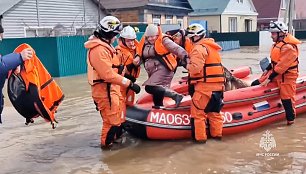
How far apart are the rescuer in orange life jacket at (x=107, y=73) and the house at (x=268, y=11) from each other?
42407 millimetres

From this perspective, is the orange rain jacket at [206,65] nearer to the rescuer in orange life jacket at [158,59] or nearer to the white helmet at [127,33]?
the rescuer in orange life jacket at [158,59]

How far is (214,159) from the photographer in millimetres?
5094

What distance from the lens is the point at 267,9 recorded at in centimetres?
4709

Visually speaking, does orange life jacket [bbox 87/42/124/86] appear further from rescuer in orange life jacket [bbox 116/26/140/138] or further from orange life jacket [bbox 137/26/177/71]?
orange life jacket [bbox 137/26/177/71]

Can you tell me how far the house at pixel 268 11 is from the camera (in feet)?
150

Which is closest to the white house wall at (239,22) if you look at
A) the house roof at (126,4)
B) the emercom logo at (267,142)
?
the house roof at (126,4)

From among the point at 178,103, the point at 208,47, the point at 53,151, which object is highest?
the point at 208,47

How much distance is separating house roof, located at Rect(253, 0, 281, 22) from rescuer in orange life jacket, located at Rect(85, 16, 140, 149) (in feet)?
142

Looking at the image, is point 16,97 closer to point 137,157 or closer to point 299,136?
point 137,157

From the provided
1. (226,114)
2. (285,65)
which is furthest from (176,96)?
A: (285,65)

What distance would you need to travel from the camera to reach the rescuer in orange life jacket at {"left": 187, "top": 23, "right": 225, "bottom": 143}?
5520mm

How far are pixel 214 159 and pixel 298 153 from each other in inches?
43.2

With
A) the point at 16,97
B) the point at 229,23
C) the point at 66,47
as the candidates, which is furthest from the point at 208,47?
the point at 229,23

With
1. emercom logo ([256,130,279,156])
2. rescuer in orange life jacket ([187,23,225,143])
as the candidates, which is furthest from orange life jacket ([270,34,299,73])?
rescuer in orange life jacket ([187,23,225,143])
